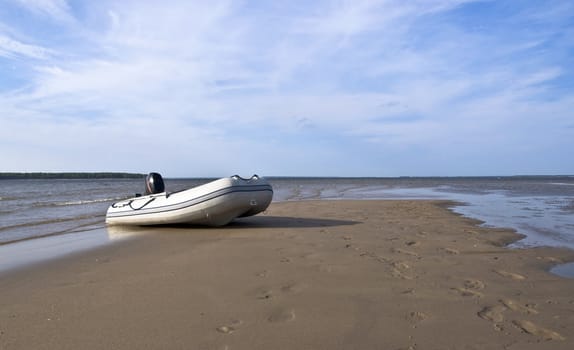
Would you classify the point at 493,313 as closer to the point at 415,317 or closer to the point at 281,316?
the point at 415,317

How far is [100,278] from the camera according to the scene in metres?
5.49

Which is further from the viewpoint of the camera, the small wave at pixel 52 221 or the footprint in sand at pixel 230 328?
the small wave at pixel 52 221

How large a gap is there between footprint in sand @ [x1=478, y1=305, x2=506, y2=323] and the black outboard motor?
9776mm

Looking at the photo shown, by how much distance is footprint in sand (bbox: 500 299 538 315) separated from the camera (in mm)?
3891

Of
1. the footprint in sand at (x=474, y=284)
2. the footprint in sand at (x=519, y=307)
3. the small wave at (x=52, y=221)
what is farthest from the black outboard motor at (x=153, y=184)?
the footprint in sand at (x=519, y=307)

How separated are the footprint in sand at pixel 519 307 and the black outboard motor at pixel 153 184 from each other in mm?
9758

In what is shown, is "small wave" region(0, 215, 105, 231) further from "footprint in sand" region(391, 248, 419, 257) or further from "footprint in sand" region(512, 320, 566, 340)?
"footprint in sand" region(512, 320, 566, 340)

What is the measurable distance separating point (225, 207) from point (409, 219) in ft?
16.4

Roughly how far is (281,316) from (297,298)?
542 mm

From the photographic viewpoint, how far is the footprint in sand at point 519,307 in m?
3.89

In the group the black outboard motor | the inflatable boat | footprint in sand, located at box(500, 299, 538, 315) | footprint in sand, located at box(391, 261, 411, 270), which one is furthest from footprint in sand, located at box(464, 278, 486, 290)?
the black outboard motor

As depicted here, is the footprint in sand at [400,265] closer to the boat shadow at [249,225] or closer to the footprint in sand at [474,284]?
the footprint in sand at [474,284]

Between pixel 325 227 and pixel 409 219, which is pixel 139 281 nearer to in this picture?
pixel 325 227

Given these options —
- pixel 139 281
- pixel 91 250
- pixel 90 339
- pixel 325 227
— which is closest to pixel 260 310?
pixel 90 339
